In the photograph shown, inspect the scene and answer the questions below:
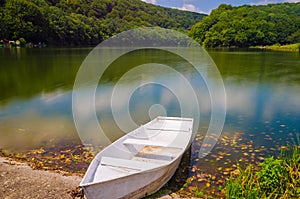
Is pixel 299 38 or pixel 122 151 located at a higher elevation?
pixel 299 38

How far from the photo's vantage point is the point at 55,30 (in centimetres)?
7450

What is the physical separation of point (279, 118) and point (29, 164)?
28.5ft

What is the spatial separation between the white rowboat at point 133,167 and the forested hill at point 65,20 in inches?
2464

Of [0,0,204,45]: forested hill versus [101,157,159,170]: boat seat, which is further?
[0,0,204,45]: forested hill

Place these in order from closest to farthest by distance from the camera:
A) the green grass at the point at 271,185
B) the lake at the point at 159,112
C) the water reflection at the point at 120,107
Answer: the green grass at the point at 271,185 → the lake at the point at 159,112 → the water reflection at the point at 120,107

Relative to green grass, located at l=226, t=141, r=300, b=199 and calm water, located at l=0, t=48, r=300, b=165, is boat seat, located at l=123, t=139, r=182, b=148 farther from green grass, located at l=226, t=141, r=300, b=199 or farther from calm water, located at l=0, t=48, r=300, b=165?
calm water, located at l=0, t=48, r=300, b=165

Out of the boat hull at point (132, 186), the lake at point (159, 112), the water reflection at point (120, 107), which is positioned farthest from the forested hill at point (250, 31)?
the boat hull at point (132, 186)

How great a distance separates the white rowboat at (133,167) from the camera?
4.11 metres

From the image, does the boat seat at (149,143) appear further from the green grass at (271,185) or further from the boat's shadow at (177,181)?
the green grass at (271,185)

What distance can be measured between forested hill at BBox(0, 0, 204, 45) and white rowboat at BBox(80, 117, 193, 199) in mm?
62578

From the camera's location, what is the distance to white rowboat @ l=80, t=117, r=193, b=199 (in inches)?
162

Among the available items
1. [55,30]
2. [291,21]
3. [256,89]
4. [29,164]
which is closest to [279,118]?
[256,89]

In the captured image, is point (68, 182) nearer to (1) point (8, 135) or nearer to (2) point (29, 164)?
(2) point (29, 164)

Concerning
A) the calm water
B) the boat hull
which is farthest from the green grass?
the calm water
